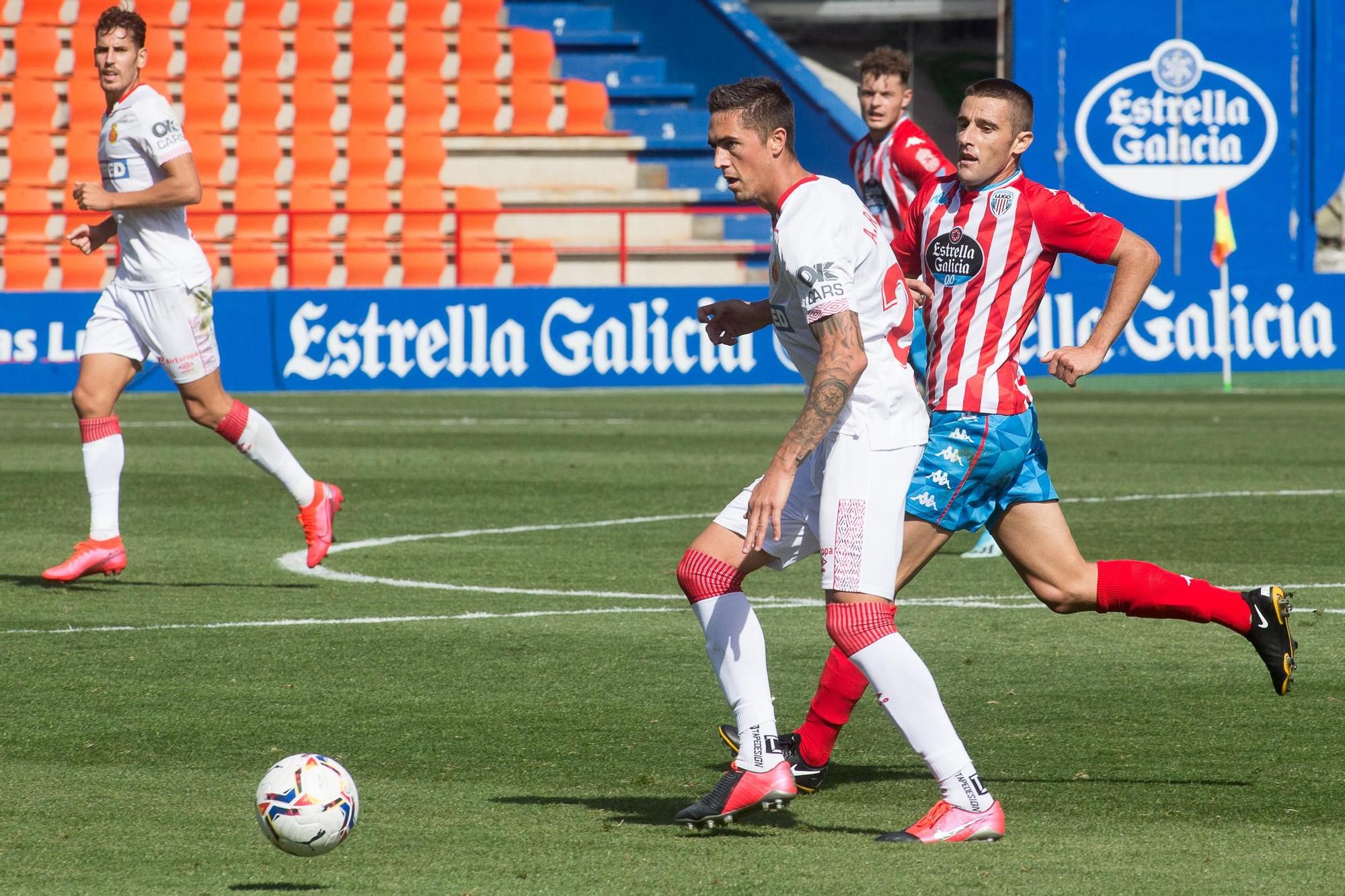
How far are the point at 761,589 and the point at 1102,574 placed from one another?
10.1 ft

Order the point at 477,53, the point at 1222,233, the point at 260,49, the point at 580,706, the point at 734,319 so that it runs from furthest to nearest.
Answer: the point at 477,53, the point at 260,49, the point at 1222,233, the point at 580,706, the point at 734,319

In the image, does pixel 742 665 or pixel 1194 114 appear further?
pixel 1194 114

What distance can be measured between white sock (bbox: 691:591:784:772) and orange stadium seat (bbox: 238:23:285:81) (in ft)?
75.5

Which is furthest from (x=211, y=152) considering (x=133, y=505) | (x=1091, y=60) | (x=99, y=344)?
(x=99, y=344)

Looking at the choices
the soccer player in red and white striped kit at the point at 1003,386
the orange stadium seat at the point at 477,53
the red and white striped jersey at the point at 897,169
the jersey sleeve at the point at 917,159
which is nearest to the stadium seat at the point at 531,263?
the orange stadium seat at the point at 477,53

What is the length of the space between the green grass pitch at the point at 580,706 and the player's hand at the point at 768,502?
0.71m

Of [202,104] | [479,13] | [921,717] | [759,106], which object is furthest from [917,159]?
[479,13]

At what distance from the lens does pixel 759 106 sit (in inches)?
171

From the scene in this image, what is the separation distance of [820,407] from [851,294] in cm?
26

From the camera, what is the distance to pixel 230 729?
17.9 ft

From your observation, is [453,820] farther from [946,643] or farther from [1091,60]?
[1091,60]

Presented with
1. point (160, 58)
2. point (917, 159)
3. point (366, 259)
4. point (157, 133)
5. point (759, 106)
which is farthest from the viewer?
point (160, 58)

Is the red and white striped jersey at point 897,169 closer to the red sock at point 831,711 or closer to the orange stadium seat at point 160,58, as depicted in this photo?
the red sock at point 831,711

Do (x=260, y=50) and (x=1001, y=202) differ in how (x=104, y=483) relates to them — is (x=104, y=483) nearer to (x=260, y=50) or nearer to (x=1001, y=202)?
(x=1001, y=202)
